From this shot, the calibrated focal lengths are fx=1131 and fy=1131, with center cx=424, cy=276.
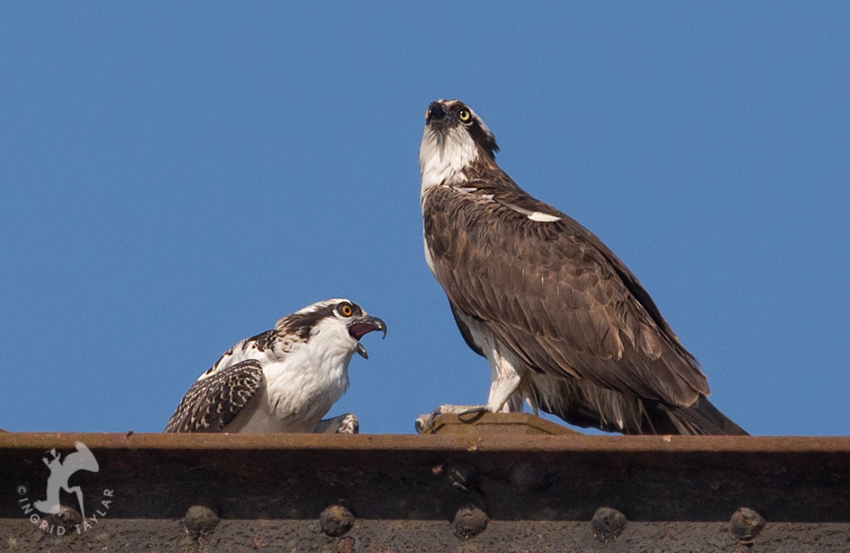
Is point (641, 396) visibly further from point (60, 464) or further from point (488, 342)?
point (60, 464)

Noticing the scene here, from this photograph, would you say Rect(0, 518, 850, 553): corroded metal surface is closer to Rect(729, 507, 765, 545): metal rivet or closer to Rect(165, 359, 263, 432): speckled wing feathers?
Rect(729, 507, 765, 545): metal rivet

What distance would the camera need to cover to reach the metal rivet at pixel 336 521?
4.65 metres

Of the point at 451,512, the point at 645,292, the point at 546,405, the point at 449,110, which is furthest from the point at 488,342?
the point at 451,512

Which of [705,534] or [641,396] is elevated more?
[641,396]

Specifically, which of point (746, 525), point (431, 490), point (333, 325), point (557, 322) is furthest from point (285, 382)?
point (746, 525)

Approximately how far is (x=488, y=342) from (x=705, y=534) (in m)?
3.80

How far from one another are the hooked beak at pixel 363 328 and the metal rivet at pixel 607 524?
425cm

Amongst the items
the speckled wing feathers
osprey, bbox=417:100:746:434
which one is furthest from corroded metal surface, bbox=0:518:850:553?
the speckled wing feathers

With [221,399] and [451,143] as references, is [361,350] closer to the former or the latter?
[221,399]

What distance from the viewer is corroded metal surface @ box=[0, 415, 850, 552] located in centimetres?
454

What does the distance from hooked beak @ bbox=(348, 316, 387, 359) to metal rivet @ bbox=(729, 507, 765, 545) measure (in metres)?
4.48

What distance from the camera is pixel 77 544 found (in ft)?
15.5

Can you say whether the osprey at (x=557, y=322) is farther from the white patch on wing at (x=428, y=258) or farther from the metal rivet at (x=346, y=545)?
the metal rivet at (x=346, y=545)

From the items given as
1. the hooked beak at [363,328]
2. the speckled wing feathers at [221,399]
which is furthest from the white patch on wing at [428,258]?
the speckled wing feathers at [221,399]
